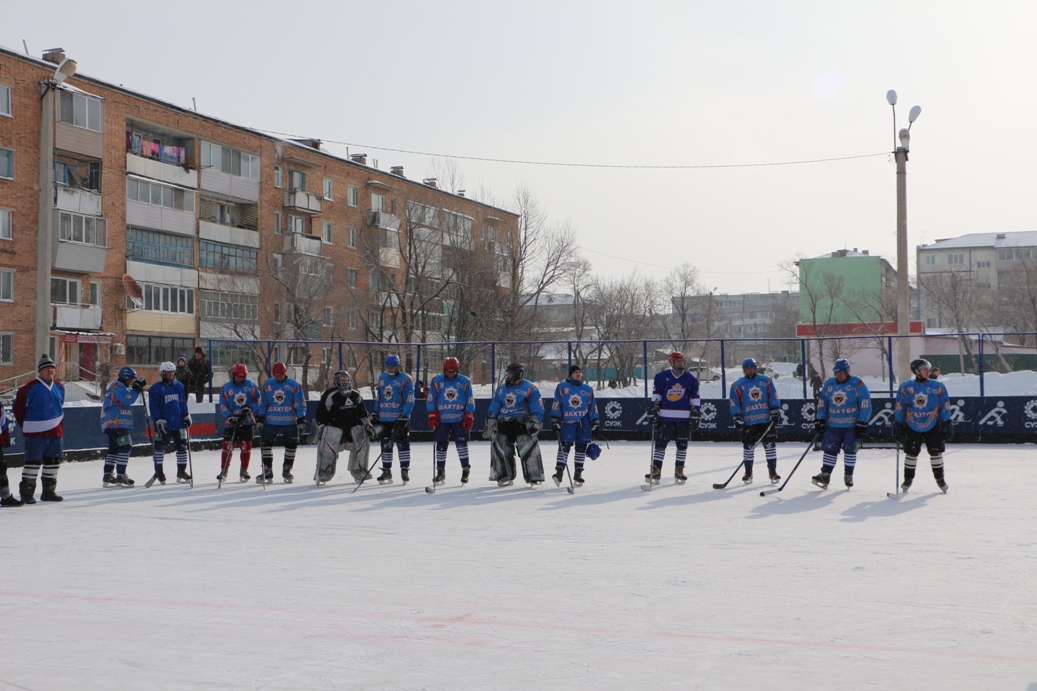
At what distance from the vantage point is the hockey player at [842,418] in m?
13.0

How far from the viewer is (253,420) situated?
14.8m

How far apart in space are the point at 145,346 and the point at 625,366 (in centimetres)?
2344

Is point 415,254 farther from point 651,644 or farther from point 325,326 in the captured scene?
point 651,644

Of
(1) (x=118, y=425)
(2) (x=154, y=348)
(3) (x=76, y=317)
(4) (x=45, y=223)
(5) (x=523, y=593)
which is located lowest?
(5) (x=523, y=593)

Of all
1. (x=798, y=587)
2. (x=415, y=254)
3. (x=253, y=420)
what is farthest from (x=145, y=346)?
(x=798, y=587)

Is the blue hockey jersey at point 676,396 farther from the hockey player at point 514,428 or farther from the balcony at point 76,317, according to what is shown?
the balcony at point 76,317

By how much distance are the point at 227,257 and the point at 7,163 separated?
38.7ft

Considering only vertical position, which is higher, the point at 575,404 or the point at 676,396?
the point at 676,396

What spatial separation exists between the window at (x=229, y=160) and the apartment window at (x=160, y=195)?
6.47 feet

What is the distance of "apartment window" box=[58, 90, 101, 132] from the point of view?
126ft

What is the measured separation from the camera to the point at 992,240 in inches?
4341

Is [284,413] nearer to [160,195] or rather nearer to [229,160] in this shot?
[160,195]

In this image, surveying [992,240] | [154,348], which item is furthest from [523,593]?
[992,240]

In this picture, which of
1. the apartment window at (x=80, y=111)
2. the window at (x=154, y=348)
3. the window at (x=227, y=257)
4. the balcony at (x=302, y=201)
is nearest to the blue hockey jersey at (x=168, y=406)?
the apartment window at (x=80, y=111)
